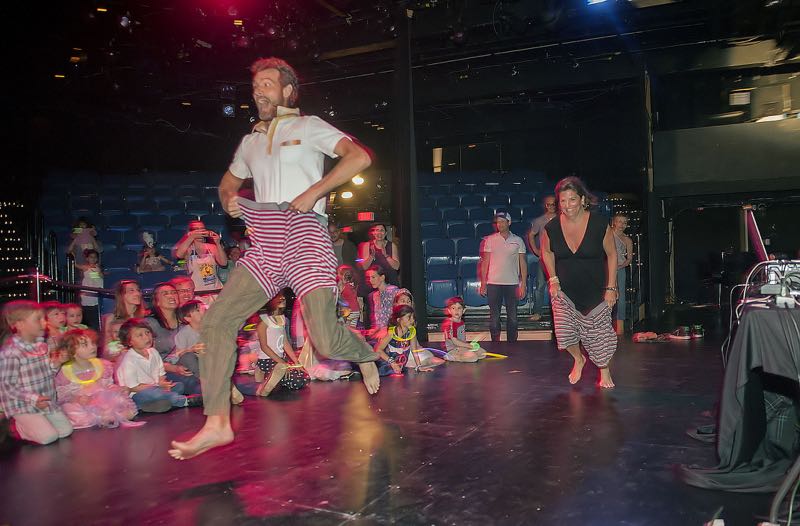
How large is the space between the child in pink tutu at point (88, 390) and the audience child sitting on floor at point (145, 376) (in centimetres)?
13

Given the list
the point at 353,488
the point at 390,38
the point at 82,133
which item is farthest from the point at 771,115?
the point at 82,133

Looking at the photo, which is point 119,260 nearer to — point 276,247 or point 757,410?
point 276,247

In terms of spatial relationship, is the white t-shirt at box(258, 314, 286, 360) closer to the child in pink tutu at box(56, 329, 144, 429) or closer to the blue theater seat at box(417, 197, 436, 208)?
the child in pink tutu at box(56, 329, 144, 429)

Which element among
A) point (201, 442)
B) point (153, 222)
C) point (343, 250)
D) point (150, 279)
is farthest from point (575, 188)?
point (153, 222)

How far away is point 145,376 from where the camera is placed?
531 cm

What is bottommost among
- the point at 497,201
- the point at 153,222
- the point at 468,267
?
the point at 468,267

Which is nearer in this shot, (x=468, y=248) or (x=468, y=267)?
(x=468, y=267)

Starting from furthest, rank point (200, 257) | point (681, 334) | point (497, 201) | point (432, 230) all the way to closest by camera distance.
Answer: point (497, 201) < point (432, 230) < point (681, 334) < point (200, 257)

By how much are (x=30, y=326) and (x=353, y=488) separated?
298cm

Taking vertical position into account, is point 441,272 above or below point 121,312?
above

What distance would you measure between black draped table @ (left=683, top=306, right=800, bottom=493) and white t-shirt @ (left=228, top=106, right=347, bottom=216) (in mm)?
2054

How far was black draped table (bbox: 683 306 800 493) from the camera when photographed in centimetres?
261

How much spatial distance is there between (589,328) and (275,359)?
2.88 metres

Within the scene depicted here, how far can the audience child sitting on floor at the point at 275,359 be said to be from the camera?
5.67 m
